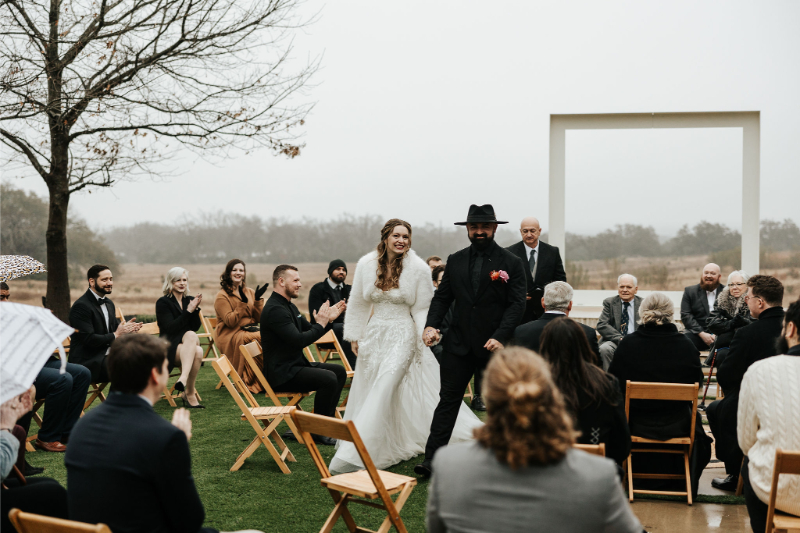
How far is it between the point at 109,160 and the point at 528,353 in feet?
34.3

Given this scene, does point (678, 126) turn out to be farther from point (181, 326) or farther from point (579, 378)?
point (579, 378)

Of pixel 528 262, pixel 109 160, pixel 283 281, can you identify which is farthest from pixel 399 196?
pixel 283 281

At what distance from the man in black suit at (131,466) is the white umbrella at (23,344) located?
26cm

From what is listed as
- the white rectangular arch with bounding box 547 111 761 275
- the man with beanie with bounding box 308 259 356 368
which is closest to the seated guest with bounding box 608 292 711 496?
the man with beanie with bounding box 308 259 356 368

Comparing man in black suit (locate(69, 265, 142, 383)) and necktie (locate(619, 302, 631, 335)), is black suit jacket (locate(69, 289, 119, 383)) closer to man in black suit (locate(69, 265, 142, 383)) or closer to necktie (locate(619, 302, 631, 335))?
man in black suit (locate(69, 265, 142, 383))

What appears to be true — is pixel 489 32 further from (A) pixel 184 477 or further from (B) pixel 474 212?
(A) pixel 184 477

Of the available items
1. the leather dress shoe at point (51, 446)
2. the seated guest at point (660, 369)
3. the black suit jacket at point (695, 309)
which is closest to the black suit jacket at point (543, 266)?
the black suit jacket at point (695, 309)

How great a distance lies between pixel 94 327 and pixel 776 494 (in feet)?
18.6

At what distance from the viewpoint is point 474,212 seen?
205 inches

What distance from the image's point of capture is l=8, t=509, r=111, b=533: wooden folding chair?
Answer: 2018 millimetres

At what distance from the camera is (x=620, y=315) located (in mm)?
7738

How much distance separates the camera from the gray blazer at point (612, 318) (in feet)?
25.2

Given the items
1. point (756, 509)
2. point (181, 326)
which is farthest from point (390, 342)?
point (181, 326)

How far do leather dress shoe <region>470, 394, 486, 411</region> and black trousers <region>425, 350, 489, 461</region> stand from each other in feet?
7.71
